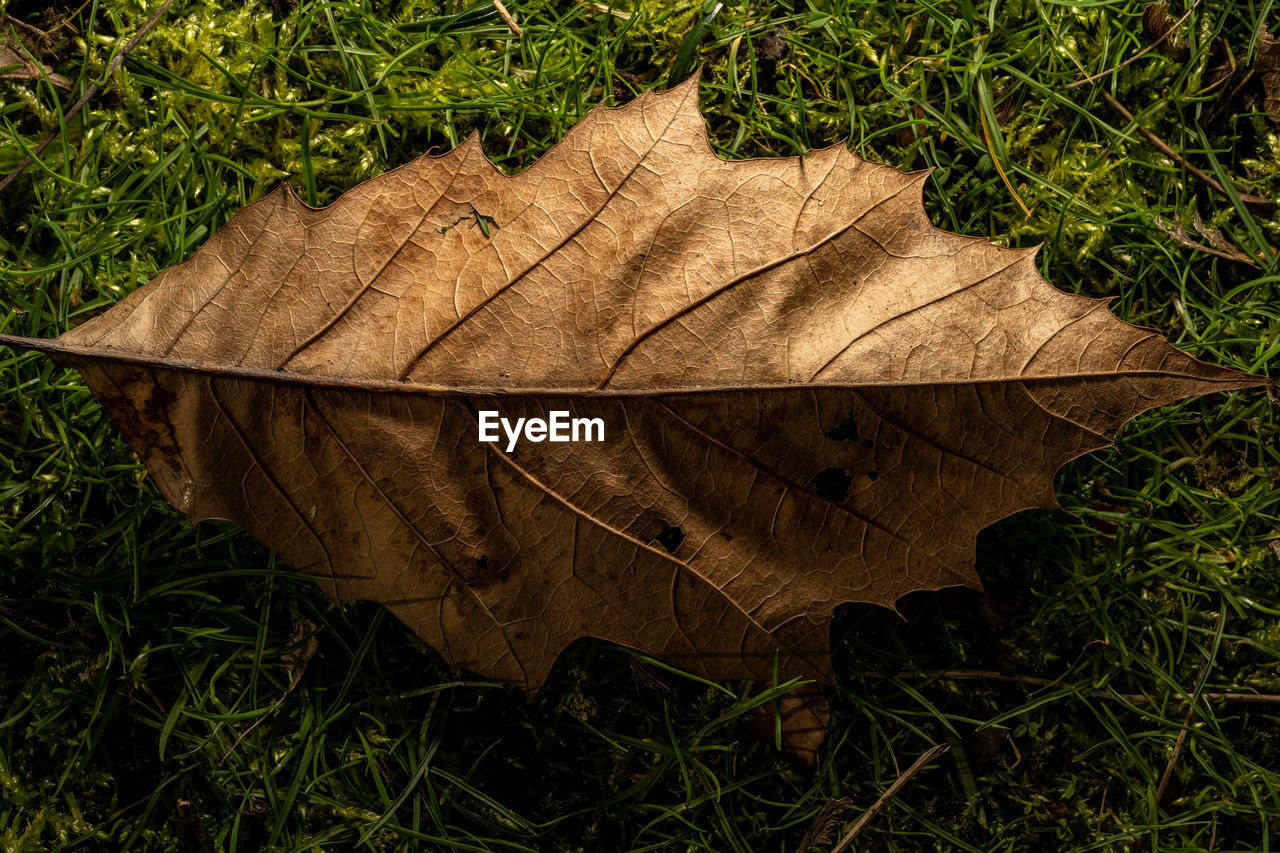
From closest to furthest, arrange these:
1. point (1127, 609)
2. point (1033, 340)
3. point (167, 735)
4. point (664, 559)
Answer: point (1033, 340) → point (664, 559) → point (167, 735) → point (1127, 609)

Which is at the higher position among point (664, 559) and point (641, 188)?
point (641, 188)

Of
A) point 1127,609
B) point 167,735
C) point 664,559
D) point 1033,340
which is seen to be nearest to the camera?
point 1033,340

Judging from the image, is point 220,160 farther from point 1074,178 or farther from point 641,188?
point 1074,178

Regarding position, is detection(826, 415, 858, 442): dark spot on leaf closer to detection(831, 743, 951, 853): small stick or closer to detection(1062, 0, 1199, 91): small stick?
detection(831, 743, 951, 853): small stick

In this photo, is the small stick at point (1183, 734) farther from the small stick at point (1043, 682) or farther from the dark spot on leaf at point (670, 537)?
the dark spot on leaf at point (670, 537)

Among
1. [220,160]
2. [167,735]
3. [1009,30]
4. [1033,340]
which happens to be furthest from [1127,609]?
[220,160]

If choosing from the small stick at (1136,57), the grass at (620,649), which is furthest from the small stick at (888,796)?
the small stick at (1136,57)
